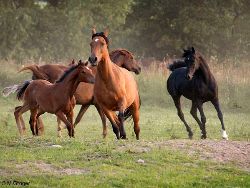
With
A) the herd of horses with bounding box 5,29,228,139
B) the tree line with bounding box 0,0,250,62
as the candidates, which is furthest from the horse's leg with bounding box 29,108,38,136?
the tree line with bounding box 0,0,250,62

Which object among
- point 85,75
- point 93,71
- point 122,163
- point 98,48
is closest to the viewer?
point 122,163

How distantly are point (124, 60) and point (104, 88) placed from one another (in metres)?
3.59

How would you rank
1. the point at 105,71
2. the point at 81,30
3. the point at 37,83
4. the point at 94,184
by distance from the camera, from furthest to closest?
the point at 81,30 → the point at 37,83 → the point at 105,71 → the point at 94,184

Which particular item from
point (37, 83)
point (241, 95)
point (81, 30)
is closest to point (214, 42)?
point (81, 30)

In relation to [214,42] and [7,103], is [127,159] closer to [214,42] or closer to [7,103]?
[7,103]

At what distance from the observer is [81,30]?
48438 millimetres

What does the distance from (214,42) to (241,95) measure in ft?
62.7

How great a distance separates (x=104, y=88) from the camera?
1485 centimetres

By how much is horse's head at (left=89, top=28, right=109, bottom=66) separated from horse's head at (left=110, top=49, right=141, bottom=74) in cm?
350

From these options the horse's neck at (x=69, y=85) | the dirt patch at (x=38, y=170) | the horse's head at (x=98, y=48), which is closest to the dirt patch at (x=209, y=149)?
the dirt patch at (x=38, y=170)

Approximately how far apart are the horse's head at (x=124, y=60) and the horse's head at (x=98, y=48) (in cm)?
350

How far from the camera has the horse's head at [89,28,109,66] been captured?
14.4 metres

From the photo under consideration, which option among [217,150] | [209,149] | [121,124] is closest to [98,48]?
[121,124]

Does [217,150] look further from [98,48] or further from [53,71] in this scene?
[53,71]
